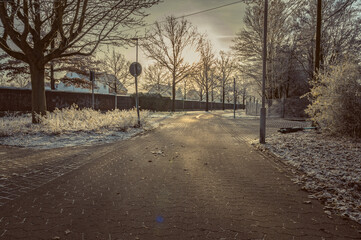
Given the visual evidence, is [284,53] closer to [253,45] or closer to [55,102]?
[253,45]

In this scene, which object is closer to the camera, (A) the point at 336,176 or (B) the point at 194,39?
(A) the point at 336,176

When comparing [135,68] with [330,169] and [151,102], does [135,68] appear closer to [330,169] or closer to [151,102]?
[330,169]

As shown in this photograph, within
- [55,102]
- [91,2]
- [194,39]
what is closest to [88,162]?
[91,2]

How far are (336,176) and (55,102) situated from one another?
1941 centimetres

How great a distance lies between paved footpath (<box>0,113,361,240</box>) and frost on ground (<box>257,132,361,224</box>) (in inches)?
9.9

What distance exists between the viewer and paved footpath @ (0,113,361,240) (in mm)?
2400

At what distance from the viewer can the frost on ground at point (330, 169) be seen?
3.17 metres

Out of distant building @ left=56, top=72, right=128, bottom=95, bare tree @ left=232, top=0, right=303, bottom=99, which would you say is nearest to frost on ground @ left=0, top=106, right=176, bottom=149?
distant building @ left=56, top=72, right=128, bottom=95

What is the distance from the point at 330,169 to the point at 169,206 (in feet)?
11.6

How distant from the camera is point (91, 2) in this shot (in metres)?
9.38

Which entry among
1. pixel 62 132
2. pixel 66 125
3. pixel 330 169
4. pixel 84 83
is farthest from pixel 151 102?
pixel 330 169

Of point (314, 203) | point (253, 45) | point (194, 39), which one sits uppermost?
point (194, 39)

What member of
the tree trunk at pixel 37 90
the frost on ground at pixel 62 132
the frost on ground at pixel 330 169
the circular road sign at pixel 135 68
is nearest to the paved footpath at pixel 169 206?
the frost on ground at pixel 330 169

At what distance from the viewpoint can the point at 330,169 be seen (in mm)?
4570
